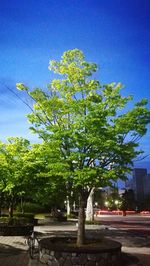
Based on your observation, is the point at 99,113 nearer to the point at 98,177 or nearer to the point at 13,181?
the point at 98,177

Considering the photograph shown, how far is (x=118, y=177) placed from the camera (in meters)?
14.4

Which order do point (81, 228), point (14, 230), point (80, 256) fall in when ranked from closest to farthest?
point (80, 256) < point (81, 228) < point (14, 230)

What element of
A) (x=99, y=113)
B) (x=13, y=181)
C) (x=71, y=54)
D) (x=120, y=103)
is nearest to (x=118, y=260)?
(x=99, y=113)

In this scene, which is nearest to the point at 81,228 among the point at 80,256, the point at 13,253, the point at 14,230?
the point at 80,256

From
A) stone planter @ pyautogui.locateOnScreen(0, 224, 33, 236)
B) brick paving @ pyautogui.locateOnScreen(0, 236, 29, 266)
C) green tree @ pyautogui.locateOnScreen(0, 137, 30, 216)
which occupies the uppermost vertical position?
green tree @ pyautogui.locateOnScreen(0, 137, 30, 216)

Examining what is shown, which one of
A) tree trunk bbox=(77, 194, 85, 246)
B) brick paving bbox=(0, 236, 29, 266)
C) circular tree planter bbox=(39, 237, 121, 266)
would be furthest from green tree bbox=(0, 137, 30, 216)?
circular tree planter bbox=(39, 237, 121, 266)

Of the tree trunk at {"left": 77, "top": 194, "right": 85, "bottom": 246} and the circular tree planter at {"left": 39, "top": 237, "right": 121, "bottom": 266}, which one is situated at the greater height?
the tree trunk at {"left": 77, "top": 194, "right": 85, "bottom": 246}

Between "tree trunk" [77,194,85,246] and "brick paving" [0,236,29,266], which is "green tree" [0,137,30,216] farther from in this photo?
"tree trunk" [77,194,85,246]

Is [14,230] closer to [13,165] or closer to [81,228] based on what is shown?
[13,165]

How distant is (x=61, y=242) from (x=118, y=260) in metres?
3.08

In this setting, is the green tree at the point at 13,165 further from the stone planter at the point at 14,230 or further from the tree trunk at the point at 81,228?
the tree trunk at the point at 81,228

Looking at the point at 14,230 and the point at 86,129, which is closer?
the point at 86,129

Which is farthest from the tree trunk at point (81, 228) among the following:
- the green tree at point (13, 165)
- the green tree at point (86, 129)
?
the green tree at point (13, 165)

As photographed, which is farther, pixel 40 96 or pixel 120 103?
pixel 40 96
